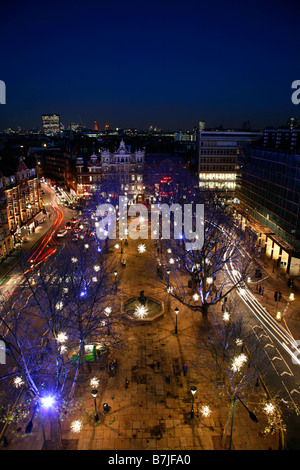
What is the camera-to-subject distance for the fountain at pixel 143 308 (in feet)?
89.0

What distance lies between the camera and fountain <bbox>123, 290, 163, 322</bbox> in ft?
89.0

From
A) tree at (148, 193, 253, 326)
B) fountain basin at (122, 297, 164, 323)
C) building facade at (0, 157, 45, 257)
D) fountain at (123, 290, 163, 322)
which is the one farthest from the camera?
building facade at (0, 157, 45, 257)

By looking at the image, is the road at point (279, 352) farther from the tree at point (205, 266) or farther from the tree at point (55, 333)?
the tree at point (55, 333)

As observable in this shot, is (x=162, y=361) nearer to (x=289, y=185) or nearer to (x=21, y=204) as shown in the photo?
(x=289, y=185)

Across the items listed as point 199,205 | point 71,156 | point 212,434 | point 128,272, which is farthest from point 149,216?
point 212,434

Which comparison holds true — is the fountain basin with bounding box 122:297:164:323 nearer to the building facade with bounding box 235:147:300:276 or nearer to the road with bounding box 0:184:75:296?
the road with bounding box 0:184:75:296

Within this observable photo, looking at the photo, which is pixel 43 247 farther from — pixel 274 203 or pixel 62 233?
pixel 274 203

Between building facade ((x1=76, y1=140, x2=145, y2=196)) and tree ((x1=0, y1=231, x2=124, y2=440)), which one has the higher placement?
building facade ((x1=76, y1=140, x2=145, y2=196))

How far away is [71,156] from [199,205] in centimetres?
6169

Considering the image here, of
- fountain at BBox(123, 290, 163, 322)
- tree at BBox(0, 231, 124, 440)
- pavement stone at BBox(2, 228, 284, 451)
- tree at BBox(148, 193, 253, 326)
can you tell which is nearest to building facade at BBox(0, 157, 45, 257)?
tree at BBox(0, 231, 124, 440)

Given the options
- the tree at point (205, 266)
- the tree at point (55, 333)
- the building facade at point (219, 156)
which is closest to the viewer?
the tree at point (55, 333)

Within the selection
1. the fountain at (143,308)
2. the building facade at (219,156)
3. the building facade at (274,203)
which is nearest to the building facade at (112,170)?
the building facade at (219,156)

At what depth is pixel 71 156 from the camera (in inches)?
3639

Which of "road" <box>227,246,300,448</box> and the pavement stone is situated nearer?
the pavement stone
